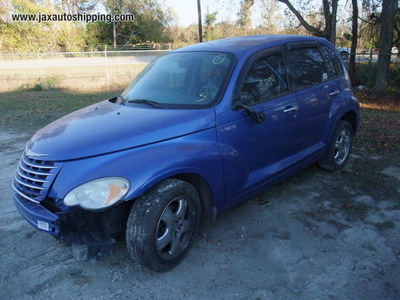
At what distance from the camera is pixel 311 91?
414 centimetres

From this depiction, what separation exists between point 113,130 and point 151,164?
49cm

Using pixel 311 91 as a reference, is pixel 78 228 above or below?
below

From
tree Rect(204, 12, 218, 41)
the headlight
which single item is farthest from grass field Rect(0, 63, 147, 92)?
tree Rect(204, 12, 218, 41)

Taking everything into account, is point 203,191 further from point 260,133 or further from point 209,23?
point 209,23

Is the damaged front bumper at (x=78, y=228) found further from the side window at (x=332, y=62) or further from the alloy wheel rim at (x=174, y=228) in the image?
the side window at (x=332, y=62)

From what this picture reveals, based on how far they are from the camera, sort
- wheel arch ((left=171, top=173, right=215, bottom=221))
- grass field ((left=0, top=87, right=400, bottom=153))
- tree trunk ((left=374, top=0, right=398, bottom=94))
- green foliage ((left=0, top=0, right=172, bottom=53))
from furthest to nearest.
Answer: green foliage ((left=0, top=0, right=172, bottom=53))
tree trunk ((left=374, top=0, right=398, bottom=94))
grass field ((left=0, top=87, right=400, bottom=153))
wheel arch ((left=171, top=173, right=215, bottom=221))

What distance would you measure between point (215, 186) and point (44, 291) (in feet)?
5.28

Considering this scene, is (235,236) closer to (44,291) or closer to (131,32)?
(44,291)

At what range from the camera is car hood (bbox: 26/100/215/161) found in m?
2.67

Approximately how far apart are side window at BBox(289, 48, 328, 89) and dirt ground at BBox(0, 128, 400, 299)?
1.38m

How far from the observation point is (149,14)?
41.4m

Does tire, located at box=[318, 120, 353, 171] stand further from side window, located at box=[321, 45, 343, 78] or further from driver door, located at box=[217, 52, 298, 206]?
driver door, located at box=[217, 52, 298, 206]

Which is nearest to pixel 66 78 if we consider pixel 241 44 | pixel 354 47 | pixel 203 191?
pixel 354 47

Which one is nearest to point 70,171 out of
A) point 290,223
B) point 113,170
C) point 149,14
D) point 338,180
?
point 113,170
